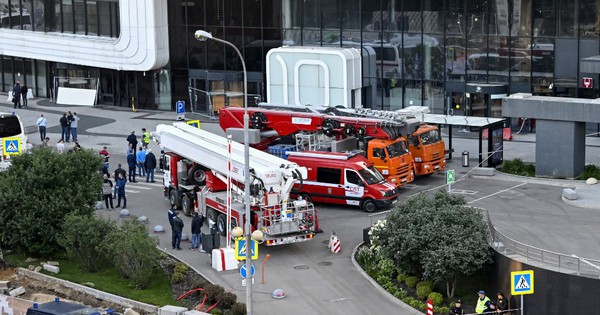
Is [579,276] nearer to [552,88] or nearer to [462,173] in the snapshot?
[462,173]

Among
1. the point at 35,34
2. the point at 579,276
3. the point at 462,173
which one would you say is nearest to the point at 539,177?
the point at 462,173

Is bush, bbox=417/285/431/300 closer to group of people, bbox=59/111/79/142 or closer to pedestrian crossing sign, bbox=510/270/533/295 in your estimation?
pedestrian crossing sign, bbox=510/270/533/295

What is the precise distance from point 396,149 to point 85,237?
13496mm

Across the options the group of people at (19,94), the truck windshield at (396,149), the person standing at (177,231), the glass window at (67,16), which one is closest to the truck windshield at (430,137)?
the truck windshield at (396,149)

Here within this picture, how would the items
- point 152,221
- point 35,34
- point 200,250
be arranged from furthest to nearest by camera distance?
point 35,34 → point 152,221 → point 200,250

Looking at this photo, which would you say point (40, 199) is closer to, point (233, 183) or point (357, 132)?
point (233, 183)

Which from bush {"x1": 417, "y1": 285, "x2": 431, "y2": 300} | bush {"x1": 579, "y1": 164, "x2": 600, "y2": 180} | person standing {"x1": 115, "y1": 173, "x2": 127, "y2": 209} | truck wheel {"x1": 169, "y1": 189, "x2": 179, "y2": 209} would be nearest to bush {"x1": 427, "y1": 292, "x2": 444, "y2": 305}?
bush {"x1": 417, "y1": 285, "x2": 431, "y2": 300}

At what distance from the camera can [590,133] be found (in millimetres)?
52969

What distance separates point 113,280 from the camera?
116ft

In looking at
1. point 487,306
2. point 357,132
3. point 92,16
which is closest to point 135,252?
point 487,306

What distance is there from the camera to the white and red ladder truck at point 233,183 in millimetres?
36844

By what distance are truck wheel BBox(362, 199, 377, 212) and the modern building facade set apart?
15.3 meters

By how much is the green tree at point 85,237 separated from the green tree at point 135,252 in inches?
26.8

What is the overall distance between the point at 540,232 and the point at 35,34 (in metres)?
39.6
